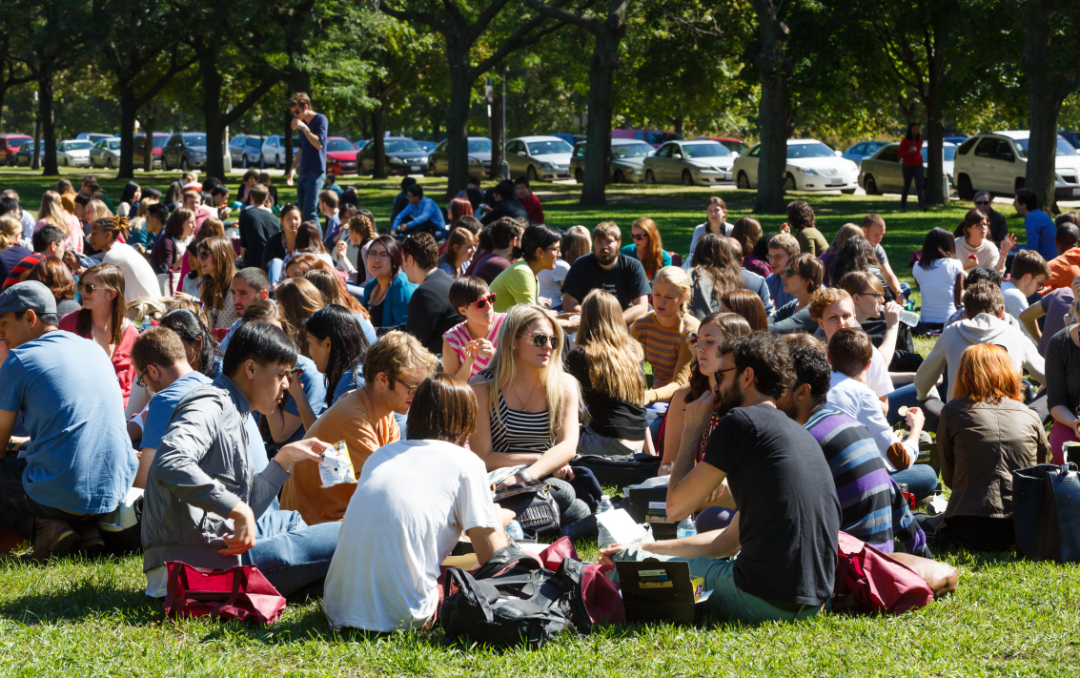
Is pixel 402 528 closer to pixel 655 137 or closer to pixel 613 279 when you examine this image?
pixel 613 279

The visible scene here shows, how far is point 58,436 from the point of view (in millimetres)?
5598

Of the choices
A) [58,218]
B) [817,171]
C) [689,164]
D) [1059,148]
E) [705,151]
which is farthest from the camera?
[705,151]

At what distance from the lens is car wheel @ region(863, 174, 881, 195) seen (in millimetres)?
29587

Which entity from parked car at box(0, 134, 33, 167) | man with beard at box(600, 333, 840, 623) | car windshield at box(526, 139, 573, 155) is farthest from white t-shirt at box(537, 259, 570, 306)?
parked car at box(0, 134, 33, 167)

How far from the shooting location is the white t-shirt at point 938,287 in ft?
34.9

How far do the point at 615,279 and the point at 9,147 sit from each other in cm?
5758

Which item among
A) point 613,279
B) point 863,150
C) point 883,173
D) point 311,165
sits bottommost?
point 613,279

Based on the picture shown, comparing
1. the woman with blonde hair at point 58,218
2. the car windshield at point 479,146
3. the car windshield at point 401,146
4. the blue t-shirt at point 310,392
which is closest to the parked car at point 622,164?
the car windshield at point 479,146

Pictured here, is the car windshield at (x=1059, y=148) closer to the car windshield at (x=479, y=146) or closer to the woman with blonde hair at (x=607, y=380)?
the woman with blonde hair at (x=607, y=380)

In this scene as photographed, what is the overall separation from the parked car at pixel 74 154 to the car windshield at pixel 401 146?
57.9 ft

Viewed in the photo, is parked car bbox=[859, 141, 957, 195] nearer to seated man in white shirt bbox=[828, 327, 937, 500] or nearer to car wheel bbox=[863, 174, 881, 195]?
car wheel bbox=[863, 174, 881, 195]

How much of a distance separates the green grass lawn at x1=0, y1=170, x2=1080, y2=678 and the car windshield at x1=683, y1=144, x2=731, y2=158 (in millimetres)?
29360

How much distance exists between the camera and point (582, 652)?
14.6 ft

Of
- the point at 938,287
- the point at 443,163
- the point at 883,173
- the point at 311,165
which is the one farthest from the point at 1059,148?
the point at 443,163
